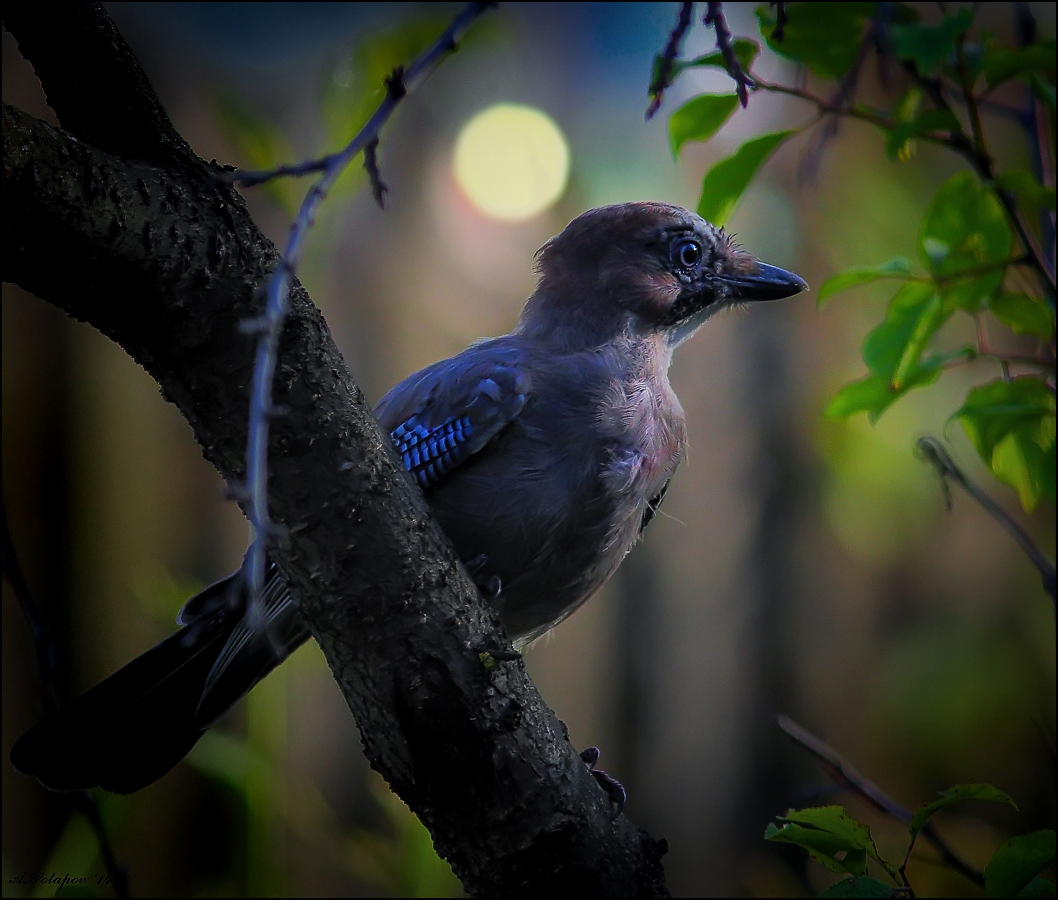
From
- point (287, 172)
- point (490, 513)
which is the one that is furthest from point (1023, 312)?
point (287, 172)

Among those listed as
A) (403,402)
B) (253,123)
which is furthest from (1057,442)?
(253,123)

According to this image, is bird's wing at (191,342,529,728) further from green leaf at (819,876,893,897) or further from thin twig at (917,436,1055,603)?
green leaf at (819,876,893,897)

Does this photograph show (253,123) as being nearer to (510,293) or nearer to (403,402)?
(403,402)

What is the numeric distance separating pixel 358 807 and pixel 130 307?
11.9 feet

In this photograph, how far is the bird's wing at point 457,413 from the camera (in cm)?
205

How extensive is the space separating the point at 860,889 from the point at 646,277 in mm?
1561

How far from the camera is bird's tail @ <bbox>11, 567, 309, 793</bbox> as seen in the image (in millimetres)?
1961

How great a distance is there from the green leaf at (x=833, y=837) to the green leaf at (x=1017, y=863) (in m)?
0.14

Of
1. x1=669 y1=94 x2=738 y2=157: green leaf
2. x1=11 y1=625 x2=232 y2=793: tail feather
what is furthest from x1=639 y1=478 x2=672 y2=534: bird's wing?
x1=11 y1=625 x2=232 y2=793: tail feather

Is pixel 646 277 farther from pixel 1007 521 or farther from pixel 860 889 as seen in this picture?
pixel 860 889

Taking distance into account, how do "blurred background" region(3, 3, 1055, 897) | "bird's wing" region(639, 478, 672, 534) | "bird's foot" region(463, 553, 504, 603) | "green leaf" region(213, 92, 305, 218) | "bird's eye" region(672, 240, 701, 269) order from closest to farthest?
1. "bird's foot" region(463, 553, 504, 603)
2. "bird's wing" region(639, 478, 672, 534)
3. "bird's eye" region(672, 240, 701, 269)
4. "green leaf" region(213, 92, 305, 218)
5. "blurred background" region(3, 3, 1055, 897)

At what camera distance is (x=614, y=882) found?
1.61 metres

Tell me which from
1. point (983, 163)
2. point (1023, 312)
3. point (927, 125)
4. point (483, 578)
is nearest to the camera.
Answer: point (927, 125)

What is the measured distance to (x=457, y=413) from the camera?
2.07 metres
